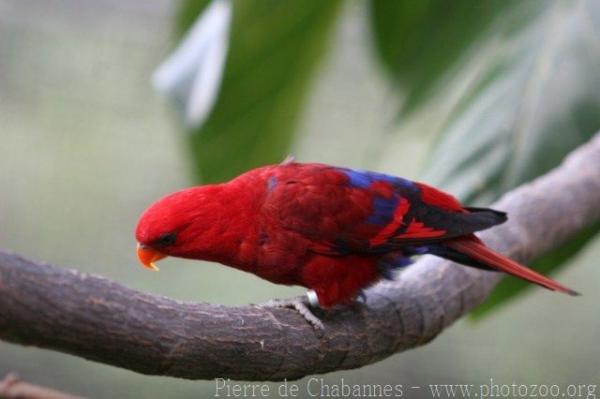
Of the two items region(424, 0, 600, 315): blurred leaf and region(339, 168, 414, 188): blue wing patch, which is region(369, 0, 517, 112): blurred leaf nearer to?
region(424, 0, 600, 315): blurred leaf

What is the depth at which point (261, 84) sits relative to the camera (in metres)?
2.88

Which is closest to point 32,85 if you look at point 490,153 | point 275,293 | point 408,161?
point 275,293

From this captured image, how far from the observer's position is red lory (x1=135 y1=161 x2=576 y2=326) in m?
1.91

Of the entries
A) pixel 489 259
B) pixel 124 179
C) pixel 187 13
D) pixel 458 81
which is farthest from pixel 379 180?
pixel 124 179

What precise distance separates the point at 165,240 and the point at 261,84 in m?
1.16

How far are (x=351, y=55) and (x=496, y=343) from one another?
1607 mm

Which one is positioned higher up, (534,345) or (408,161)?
(408,161)

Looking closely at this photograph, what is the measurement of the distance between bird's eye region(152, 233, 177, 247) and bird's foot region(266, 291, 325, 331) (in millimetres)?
252

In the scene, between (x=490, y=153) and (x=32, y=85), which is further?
(x=32, y=85)

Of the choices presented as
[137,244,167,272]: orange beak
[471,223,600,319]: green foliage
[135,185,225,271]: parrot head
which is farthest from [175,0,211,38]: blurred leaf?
[471,223,600,319]: green foliage

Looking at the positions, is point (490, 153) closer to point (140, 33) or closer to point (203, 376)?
point (203, 376)

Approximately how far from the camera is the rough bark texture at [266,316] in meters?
1.17

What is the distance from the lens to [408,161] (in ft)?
12.0

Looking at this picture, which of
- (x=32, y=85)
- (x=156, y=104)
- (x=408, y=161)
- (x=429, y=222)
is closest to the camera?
(x=429, y=222)
